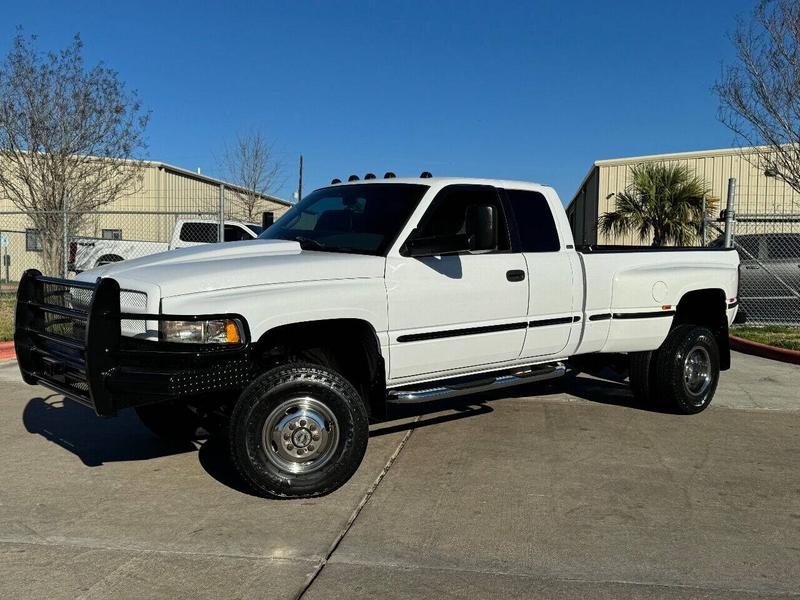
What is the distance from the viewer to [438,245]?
5.04 meters

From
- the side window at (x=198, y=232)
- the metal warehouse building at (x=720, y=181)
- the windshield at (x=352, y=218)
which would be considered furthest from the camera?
the metal warehouse building at (x=720, y=181)

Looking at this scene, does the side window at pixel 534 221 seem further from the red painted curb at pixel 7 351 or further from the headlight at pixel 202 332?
the red painted curb at pixel 7 351

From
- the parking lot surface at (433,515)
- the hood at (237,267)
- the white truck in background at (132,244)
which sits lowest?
the parking lot surface at (433,515)

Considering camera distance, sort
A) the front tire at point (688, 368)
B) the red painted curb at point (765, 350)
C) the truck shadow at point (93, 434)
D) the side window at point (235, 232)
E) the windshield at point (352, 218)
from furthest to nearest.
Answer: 1. the side window at point (235, 232)
2. the red painted curb at point (765, 350)
3. the front tire at point (688, 368)
4. the truck shadow at point (93, 434)
5. the windshield at point (352, 218)

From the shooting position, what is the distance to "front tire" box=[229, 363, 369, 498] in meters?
4.28

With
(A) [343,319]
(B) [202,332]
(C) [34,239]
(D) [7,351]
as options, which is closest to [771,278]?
(A) [343,319]

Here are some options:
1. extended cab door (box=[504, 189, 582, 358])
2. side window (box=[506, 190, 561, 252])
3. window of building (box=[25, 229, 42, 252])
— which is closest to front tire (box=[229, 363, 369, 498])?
extended cab door (box=[504, 189, 582, 358])

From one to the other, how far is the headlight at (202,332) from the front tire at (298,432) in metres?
0.32

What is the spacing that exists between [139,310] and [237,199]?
26440 mm

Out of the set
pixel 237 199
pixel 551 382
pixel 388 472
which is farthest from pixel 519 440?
pixel 237 199

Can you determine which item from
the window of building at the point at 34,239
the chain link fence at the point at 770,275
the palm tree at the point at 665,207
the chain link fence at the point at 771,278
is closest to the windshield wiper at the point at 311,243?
the chain link fence at the point at 770,275

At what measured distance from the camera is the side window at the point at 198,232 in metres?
17.0

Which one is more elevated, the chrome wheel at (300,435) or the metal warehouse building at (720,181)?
the metal warehouse building at (720,181)

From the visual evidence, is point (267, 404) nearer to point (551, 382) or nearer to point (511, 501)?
point (511, 501)
